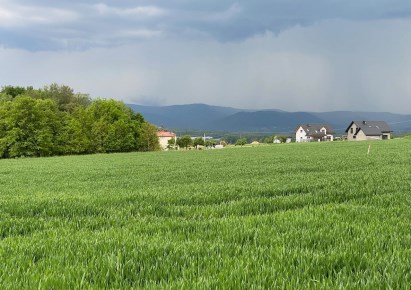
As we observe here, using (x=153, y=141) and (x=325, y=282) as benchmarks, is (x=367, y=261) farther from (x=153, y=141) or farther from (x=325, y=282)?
(x=153, y=141)

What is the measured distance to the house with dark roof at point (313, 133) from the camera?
596ft

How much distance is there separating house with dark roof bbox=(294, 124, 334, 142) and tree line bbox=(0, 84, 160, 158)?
313ft

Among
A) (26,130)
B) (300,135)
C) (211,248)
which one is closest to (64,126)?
(26,130)

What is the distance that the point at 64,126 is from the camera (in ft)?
298

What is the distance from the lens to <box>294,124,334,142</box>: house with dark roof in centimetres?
18162

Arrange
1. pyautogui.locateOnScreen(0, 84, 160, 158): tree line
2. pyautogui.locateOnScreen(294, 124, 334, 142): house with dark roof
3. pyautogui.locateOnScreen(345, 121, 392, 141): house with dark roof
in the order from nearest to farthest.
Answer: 1. pyautogui.locateOnScreen(0, 84, 160, 158): tree line
2. pyautogui.locateOnScreen(345, 121, 392, 141): house with dark roof
3. pyautogui.locateOnScreen(294, 124, 334, 142): house with dark roof

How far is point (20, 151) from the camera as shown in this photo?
8100cm

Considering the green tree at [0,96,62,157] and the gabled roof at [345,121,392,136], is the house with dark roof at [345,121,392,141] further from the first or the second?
the green tree at [0,96,62,157]

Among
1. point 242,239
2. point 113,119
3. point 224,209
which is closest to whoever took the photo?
point 242,239

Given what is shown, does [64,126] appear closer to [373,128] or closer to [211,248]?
[211,248]

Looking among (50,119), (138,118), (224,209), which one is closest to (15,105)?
(50,119)

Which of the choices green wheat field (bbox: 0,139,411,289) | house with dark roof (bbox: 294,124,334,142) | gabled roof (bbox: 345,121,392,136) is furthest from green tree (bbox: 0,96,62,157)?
house with dark roof (bbox: 294,124,334,142)

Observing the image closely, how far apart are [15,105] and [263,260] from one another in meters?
88.7

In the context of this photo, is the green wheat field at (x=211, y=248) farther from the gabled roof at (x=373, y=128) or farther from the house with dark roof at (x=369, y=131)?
the gabled roof at (x=373, y=128)
